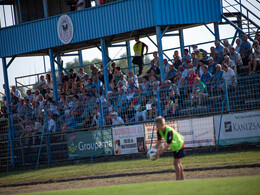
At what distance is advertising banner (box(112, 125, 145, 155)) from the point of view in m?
17.6

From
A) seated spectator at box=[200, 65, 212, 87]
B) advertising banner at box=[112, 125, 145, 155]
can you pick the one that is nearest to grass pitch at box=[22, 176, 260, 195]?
advertising banner at box=[112, 125, 145, 155]

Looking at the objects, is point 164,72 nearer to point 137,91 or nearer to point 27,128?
point 137,91

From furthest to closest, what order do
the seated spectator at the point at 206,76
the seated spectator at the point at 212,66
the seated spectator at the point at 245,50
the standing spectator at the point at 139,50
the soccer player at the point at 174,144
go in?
the standing spectator at the point at 139,50 → the seated spectator at the point at 245,50 → the seated spectator at the point at 212,66 → the seated spectator at the point at 206,76 → the soccer player at the point at 174,144

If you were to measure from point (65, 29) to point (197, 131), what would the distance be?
422 inches

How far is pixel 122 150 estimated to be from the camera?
1808 centimetres

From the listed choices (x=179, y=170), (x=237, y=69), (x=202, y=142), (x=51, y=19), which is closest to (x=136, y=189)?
(x=179, y=170)

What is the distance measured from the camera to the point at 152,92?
17.0 metres

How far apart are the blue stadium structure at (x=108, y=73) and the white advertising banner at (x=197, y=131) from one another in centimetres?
27

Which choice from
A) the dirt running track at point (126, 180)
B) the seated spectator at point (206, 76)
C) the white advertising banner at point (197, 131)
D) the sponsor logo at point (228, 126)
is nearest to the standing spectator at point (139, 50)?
the seated spectator at point (206, 76)

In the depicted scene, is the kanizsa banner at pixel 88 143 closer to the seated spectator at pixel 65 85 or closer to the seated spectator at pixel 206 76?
the seated spectator at pixel 206 76

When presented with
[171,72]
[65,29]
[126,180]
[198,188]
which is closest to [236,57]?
[171,72]

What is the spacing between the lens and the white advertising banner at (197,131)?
53.0ft

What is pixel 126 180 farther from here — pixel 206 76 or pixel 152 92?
pixel 206 76

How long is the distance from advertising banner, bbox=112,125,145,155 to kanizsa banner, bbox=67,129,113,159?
0.31 meters
